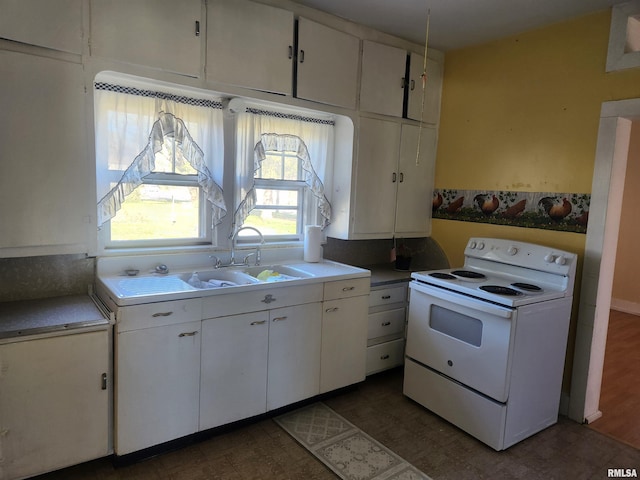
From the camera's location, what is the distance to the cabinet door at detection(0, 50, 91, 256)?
6.35 feet

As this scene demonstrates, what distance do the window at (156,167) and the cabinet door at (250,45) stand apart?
0.93ft

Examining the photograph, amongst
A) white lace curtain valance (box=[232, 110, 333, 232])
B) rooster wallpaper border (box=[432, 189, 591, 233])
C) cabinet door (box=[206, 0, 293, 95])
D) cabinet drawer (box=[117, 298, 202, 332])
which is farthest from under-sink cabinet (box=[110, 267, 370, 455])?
cabinet door (box=[206, 0, 293, 95])

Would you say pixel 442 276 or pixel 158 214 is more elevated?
pixel 158 214

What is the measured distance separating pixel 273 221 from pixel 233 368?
120 centimetres

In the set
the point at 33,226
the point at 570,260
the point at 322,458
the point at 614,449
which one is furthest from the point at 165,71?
the point at 614,449

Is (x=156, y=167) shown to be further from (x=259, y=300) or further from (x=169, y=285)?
Answer: (x=259, y=300)

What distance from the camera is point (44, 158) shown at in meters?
2.03

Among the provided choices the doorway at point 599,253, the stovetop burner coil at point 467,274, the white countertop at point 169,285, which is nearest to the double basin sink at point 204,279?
the white countertop at point 169,285

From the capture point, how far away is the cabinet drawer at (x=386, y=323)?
317cm

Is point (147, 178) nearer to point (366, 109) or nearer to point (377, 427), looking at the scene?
point (366, 109)

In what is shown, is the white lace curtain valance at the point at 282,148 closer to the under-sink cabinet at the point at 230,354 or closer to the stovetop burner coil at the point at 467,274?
the under-sink cabinet at the point at 230,354

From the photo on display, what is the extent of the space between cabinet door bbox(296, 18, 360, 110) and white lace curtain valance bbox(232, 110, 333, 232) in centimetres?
28

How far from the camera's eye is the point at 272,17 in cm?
262

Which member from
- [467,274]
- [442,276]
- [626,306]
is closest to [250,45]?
[442,276]
